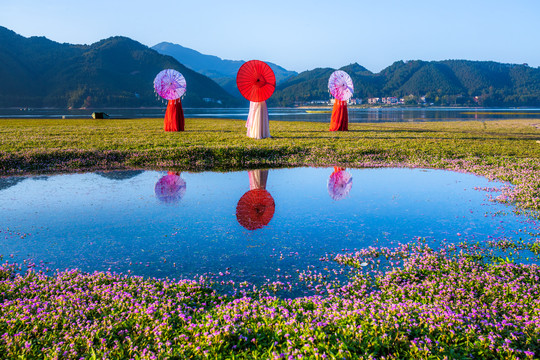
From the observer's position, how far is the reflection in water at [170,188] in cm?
1590

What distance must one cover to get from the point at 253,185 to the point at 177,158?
319 inches

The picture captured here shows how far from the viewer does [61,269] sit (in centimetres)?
904

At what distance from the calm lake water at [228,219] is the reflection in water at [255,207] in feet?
0.14

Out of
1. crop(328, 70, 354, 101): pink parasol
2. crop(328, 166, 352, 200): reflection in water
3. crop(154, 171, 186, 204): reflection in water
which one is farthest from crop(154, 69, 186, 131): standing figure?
crop(328, 166, 352, 200): reflection in water

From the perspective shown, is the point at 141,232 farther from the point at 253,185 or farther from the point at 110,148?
the point at 110,148

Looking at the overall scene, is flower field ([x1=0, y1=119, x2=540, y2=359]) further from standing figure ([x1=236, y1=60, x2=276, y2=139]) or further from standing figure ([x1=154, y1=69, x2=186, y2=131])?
standing figure ([x1=154, y1=69, x2=186, y2=131])

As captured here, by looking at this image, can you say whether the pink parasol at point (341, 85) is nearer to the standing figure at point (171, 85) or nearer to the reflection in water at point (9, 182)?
the standing figure at point (171, 85)

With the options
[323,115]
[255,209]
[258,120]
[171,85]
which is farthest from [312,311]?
[323,115]

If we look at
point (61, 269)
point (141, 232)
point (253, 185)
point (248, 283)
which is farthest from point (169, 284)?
point (253, 185)

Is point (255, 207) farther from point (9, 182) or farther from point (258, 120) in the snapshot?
point (258, 120)

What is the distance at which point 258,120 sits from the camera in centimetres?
3297

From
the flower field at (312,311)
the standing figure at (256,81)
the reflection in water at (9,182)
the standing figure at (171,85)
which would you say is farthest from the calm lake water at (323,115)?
the flower field at (312,311)

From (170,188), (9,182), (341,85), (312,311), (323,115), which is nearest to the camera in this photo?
(312,311)

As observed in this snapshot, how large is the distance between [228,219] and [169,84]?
97.8ft
